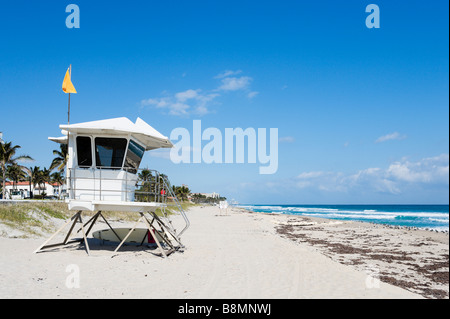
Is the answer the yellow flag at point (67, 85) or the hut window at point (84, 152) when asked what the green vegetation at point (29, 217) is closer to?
the hut window at point (84, 152)

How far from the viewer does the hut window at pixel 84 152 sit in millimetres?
13257

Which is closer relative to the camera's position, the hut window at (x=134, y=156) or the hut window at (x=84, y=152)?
the hut window at (x=84, y=152)

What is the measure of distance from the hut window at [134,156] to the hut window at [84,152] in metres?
1.44

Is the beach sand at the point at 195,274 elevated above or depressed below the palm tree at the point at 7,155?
below

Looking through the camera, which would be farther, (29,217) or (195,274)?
(29,217)

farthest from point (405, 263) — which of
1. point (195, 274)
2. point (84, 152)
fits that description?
point (84, 152)

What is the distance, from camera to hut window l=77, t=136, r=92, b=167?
13257 millimetres

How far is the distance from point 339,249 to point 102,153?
15.1 metres

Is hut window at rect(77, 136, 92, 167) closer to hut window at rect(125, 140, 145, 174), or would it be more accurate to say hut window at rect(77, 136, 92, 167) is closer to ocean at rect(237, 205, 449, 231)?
hut window at rect(125, 140, 145, 174)

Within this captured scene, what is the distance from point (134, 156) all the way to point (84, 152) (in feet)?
6.31

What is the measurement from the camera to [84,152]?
13.3 m

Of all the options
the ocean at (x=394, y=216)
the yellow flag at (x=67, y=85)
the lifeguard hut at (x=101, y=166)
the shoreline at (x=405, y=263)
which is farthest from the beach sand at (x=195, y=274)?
the ocean at (x=394, y=216)

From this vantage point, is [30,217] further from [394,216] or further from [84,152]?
[394,216]
